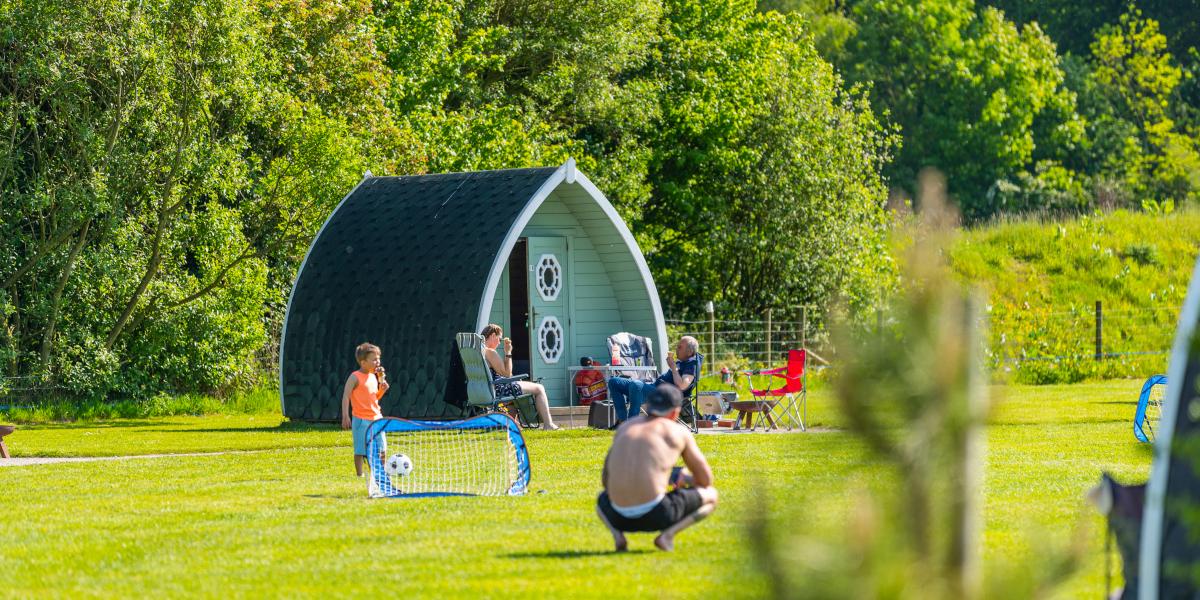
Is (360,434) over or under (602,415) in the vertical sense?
over

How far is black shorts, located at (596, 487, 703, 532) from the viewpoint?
29.0ft

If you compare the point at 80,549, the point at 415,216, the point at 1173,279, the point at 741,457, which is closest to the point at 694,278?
the point at 1173,279

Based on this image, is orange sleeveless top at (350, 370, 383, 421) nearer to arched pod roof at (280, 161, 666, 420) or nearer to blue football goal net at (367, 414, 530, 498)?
blue football goal net at (367, 414, 530, 498)

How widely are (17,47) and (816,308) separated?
16.0m

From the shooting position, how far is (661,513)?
8.85 metres

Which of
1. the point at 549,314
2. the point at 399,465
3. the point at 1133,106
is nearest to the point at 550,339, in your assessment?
the point at 549,314

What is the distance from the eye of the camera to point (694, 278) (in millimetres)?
33844

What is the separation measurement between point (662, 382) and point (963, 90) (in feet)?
114

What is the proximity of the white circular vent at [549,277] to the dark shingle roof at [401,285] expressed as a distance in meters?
1.37

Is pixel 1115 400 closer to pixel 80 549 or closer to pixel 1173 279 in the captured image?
pixel 1173 279

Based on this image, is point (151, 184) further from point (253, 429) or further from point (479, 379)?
point (479, 379)

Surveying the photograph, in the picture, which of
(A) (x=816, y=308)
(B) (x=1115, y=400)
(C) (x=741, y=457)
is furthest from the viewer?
(A) (x=816, y=308)

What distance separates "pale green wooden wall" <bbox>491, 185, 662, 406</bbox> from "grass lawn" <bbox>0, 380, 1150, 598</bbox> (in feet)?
16.0

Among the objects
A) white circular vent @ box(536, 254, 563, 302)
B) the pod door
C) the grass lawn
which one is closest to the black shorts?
the grass lawn
